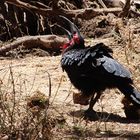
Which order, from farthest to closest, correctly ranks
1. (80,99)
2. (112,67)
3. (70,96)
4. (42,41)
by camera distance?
(42,41)
(70,96)
(80,99)
(112,67)

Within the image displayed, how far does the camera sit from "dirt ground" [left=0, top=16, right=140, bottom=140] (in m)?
5.62

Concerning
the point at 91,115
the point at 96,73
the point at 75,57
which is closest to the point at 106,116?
the point at 91,115

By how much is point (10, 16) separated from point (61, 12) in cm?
96

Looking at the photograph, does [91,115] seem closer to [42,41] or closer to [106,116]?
[106,116]

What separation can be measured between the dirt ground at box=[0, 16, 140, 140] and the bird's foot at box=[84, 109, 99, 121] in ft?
0.21

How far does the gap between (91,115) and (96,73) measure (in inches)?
19.0

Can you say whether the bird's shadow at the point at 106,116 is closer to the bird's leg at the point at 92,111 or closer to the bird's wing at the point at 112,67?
the bird's leg at the point at 92,111

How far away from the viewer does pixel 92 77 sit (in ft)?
21.2

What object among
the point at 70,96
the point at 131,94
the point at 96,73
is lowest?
the point at 70,96

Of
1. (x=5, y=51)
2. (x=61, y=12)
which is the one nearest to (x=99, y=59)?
(x=5, y=51)

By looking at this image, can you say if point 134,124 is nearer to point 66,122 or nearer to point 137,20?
point 66,122

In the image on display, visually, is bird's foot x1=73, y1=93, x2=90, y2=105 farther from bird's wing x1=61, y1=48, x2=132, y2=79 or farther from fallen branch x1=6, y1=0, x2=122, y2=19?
fallen branch x1=6, y1=0, x2=122, y2=19

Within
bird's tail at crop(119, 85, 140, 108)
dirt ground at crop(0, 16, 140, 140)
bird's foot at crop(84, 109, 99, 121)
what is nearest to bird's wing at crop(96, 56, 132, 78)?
bird's tail at crop(119, 85, 140, 108)

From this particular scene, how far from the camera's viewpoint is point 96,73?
6402mm
